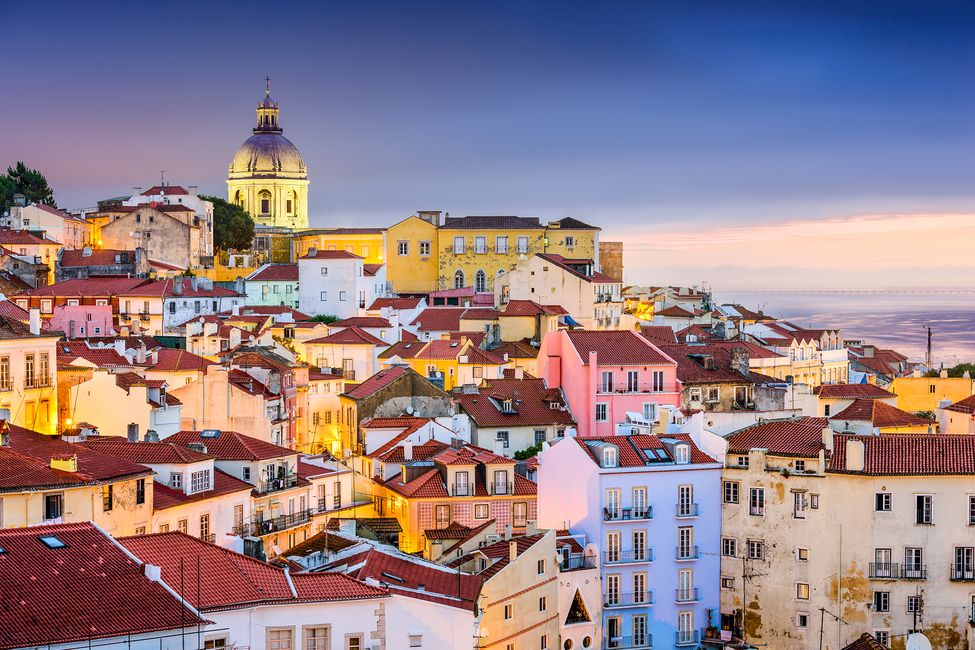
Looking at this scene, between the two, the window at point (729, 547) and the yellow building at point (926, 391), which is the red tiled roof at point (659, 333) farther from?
the window at point (729, 547)

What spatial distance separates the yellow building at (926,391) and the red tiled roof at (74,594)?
42.6 meters

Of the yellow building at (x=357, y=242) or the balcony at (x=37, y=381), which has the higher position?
the yellow building at (x=357, y=242)

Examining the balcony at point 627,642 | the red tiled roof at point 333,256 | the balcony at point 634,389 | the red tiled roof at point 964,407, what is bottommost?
the balcony at point 627,642

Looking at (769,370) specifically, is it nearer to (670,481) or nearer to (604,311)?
(604,311)

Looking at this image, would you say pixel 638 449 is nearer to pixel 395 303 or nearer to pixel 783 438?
pixel 783 438

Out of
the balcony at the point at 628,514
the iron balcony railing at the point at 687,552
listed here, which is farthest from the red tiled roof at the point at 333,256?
the iron balcony railing at the point at 687,552

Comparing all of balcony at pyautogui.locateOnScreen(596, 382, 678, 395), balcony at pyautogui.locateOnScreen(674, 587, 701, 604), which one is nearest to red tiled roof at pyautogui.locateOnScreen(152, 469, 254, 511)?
balcony at pyautogui.locateOnScreen(674, 587, 701, 604)

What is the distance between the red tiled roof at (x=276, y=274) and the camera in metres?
82.0

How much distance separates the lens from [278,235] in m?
104

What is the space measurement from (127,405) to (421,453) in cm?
898

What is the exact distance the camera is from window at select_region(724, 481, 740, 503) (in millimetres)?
40344

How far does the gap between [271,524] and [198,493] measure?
3.15m

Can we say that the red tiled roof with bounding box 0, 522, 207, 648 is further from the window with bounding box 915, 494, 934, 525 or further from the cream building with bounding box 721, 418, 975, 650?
the window with bounding box 915, 494, 934, 525

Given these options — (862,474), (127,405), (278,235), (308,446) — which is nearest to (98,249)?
(278,235)
